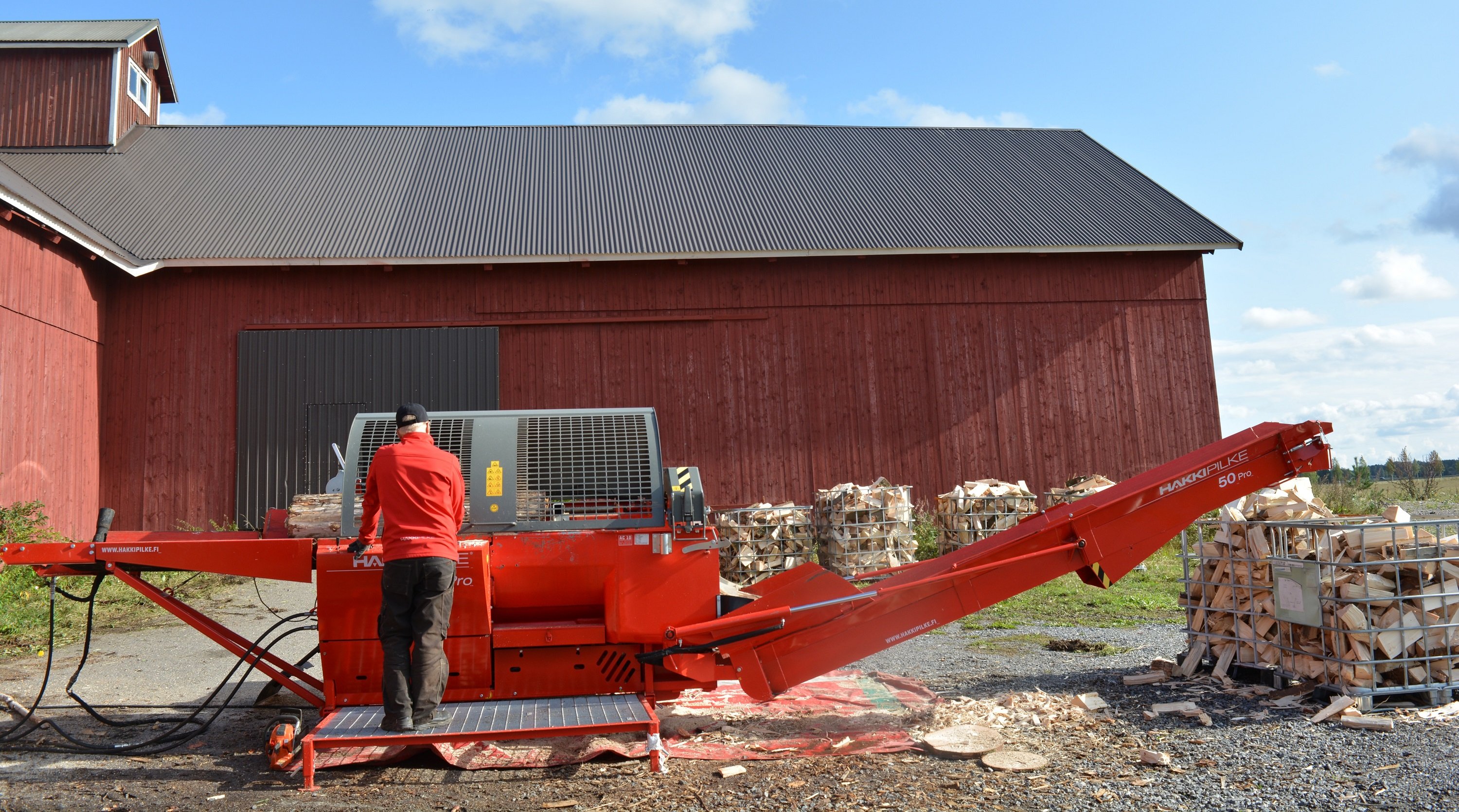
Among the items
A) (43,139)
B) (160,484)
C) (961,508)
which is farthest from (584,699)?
(43,139)

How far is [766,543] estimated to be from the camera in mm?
15188

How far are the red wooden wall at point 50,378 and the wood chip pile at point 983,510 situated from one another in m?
14.7

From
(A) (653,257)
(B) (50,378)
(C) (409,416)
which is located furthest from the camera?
(A) (653,257)

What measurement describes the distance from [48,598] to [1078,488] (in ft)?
52.0

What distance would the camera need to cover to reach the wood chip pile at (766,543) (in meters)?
15.2

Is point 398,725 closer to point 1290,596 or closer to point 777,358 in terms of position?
point 1290,596

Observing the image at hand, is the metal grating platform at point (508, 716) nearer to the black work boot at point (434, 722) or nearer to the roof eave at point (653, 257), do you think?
the black work boot at point (434, 722)

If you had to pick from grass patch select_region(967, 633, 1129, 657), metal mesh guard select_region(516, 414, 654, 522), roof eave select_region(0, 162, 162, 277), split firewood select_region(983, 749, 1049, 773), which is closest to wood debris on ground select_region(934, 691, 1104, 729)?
split firewood select_region(983, 749, 1049, 773)

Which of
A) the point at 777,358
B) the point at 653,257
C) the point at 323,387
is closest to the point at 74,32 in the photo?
the point at 323,387

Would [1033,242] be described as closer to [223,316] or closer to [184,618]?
[223,316]

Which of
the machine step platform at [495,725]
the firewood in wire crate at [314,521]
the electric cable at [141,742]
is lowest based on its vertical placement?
the electric cable at [141,742]

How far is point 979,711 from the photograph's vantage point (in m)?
6.95

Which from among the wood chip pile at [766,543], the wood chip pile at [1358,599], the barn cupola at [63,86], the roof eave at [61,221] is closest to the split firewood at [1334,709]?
the wood chip pile at [1358,599]

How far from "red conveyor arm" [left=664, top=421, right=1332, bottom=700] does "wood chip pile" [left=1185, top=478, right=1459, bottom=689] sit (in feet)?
2.43
